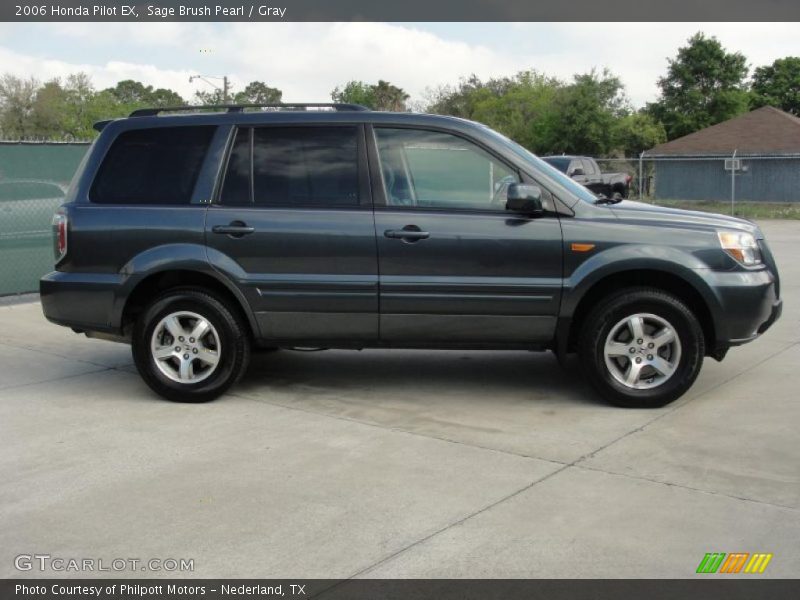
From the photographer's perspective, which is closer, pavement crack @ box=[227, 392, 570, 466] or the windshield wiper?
pavement crack @ box=[227, 392, 570, 466]

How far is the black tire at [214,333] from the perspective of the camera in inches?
243

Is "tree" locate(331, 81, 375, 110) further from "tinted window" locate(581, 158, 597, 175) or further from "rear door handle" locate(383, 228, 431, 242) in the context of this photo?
"rear door handle" locate(383, 228, 431, 242)

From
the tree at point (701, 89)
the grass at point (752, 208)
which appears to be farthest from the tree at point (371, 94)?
the grass at point (752, 208)

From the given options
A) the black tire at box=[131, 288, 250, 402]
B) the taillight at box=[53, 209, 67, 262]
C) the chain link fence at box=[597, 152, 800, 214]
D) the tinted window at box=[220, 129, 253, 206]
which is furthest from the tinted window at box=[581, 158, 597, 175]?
the taillight at box=[53, 209, 67, 262]

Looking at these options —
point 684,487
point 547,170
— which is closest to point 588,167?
point 547,170

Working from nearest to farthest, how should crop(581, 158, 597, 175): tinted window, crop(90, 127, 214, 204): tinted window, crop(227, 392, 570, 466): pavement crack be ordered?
crop(227, 392, 570, 466): pavement crack < crop(90, 127, 214, 204): tinted window < crop(581, 158, 597, 175): tinted window

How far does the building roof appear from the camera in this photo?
36094mm

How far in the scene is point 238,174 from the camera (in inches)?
245

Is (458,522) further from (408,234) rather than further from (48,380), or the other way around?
(48,380)

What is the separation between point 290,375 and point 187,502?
2.71m

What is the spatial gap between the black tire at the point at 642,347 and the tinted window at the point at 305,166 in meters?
1.86

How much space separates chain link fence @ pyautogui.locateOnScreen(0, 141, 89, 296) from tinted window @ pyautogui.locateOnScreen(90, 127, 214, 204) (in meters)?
5.55
